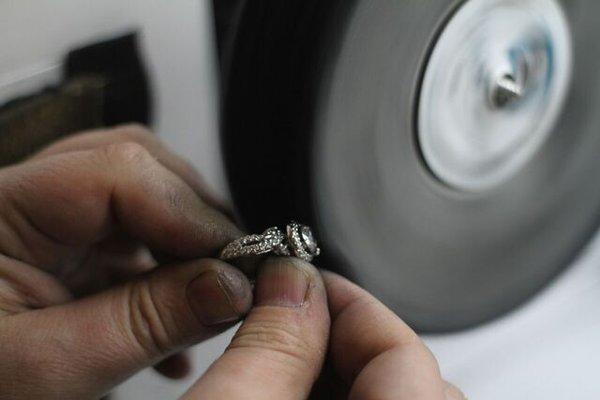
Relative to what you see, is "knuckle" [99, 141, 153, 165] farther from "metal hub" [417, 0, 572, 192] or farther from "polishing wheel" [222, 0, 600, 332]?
"metal hub" [417, 0, 572, 192]

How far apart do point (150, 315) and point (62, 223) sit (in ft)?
0.35

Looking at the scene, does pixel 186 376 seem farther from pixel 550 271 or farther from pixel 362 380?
pixel 550 271

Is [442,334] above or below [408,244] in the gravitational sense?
below

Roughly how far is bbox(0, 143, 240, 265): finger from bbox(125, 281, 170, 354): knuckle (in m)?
0.05

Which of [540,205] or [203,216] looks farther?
[540,205]

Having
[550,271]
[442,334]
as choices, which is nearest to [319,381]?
[442,334]

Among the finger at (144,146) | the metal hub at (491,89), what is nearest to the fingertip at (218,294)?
the finger at (144,146)

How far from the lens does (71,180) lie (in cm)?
46

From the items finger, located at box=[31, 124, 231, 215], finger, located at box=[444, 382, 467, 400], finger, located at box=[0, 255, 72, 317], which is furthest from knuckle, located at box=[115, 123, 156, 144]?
finger, located at box=[444, 382, 467, 400]

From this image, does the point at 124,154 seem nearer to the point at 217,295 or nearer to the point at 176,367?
the point at 217,295

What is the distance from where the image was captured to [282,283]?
0.41 meters

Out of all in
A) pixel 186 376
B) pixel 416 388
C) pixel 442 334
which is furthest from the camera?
pixel 442 334

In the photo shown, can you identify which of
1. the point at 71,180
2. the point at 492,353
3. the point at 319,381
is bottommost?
the point at 492,353

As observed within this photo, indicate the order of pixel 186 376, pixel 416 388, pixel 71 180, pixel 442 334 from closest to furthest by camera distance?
pixel 416 388 < pixel 71 180 < pixel 186 376 < pixel 442 334
